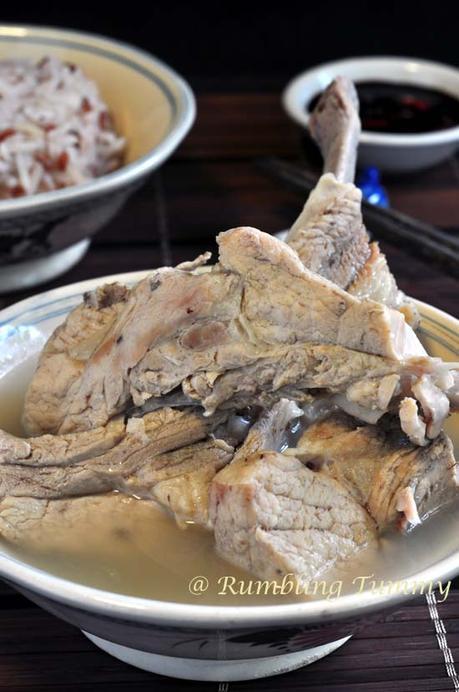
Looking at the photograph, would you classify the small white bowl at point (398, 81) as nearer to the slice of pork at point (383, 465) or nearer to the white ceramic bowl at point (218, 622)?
the slice of pork at point (383, 465)

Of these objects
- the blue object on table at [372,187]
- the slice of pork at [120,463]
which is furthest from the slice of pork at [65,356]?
the blue object on table at [372,187]

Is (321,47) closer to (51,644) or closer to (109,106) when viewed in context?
(109,106)

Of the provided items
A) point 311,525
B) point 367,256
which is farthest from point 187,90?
point 311,525

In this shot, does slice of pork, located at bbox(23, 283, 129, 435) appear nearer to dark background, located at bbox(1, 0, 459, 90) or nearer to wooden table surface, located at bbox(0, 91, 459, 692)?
wooden table surface, located at bbox(0, 91, 459, 692)

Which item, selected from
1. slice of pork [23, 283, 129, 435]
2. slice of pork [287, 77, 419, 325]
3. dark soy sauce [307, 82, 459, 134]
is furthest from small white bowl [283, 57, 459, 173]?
slice of pork [23, 283, 129, 435]

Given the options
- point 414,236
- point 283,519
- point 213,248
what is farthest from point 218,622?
point 213,248

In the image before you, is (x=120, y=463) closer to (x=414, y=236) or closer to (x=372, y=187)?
(x=414, y=236)
